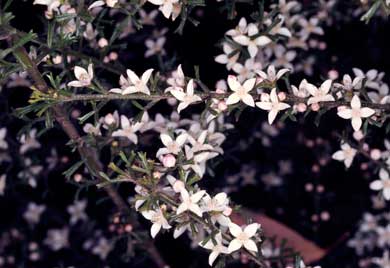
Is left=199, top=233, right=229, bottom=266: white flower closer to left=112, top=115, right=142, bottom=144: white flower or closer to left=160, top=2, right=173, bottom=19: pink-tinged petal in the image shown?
left=112, top=115, right=142, bottom=144: white flower

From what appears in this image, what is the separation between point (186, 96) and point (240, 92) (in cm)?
14

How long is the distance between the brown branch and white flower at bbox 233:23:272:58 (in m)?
0.53

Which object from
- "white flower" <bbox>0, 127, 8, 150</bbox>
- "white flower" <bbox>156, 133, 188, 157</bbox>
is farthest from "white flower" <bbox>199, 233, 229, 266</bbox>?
"white flower" <bbox>0, 127, 8, 150</bbox>

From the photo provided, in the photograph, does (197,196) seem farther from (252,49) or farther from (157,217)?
(252,49)

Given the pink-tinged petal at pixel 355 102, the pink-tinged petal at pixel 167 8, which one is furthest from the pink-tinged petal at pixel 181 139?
the pink-tinged petal at pixel 355 102

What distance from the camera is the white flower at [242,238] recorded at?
1.94 metres

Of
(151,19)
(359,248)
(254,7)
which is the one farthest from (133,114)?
(359,248)

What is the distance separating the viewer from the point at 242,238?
1.95m

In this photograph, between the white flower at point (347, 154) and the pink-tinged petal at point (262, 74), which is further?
the white flower at point (347, 154)

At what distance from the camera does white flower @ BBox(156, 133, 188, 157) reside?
6.68ft

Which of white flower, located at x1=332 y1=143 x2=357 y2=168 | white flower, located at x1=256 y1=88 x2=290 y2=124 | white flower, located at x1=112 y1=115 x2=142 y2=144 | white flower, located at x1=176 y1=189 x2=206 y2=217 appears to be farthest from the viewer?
white flower, located at x1=332 y1=143 x2=357 y2=168

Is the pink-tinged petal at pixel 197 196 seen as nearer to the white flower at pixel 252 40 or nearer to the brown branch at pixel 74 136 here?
the brown branch at pixel 74 136

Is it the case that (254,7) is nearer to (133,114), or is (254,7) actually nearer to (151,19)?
(151,19)

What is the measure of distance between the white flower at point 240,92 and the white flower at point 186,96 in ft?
0.28
